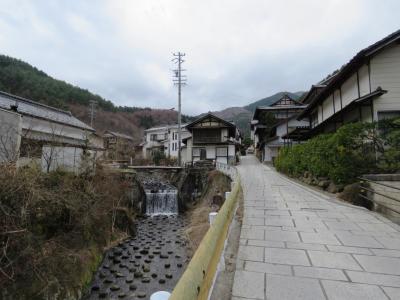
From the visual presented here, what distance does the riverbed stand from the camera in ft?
24.6

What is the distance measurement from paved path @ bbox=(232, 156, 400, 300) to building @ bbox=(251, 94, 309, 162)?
995 inches

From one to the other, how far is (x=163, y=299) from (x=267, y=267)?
2169mm

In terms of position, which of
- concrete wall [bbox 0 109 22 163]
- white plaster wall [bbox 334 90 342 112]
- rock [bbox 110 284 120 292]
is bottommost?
rock [bbox 110 284 120 292]

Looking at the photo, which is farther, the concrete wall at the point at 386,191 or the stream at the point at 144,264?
the stream at the point at 144,264

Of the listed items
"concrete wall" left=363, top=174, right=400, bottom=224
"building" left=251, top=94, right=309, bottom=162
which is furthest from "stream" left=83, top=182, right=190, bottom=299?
"building" left=251, top=94, right=309, bottom=162

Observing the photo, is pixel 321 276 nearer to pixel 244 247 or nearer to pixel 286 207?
pixel 244 247

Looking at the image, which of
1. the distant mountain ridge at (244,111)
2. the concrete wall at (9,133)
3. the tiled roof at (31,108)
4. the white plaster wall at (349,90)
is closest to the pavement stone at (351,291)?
the concrete wall at (9,133)

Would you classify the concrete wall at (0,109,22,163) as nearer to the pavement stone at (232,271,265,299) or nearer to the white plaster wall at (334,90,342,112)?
the pavement stone at (232,271,265,299)

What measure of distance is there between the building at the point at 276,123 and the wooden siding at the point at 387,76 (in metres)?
19.0

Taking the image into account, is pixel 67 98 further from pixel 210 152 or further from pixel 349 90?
pixel 349 90

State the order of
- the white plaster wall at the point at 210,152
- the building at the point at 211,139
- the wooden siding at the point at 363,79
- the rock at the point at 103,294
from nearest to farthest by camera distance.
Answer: the rock at the point at 103,294 < the wooden siding at the point at 363,79 < the building at the point at 211,139 < the white plaster wall at the point at 210,152

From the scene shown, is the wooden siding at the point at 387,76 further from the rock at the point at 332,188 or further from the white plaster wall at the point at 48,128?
the white plaster wall at the point at 48,128

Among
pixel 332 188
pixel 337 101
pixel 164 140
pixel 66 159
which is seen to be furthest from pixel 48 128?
pixel 164 140

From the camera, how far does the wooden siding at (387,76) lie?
10.6m
